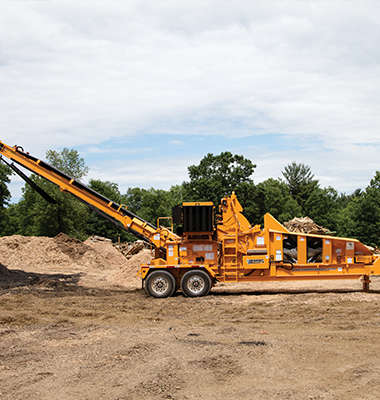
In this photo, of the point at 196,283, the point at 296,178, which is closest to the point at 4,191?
the point at 196,283

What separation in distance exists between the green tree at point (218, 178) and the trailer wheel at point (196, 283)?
3151cm

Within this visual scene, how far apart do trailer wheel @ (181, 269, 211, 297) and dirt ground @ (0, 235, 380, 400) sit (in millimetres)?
339

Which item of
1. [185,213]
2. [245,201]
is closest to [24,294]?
[185,213]

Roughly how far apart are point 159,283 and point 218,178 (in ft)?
109

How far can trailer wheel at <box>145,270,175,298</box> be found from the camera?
13.9 metres

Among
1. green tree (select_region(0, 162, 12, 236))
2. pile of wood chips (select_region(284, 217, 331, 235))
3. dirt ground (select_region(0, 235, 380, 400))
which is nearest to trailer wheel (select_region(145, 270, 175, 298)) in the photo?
dirt ground (select_region(0, 235, 380, 400))

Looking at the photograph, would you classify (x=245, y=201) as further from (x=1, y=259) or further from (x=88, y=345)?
(x=88, y=345)

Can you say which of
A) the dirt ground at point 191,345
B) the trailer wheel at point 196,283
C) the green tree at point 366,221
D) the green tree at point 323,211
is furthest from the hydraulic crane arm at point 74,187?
the green tree at point 323,211

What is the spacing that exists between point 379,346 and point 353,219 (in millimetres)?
42745

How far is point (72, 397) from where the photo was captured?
524 centimetres

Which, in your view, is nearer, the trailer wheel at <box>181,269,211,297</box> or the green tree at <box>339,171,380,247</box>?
the trailer wheel at <box>181,269,211,297</box>

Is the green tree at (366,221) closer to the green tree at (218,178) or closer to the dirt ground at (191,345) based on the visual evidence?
the green tree at (218,178)

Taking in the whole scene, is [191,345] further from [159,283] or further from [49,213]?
[49,213]

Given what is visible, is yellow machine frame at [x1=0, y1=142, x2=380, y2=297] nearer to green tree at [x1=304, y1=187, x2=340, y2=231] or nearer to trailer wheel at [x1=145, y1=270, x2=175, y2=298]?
trailer wheel at [x1=145, y1=270, x2=175, y2=298]
